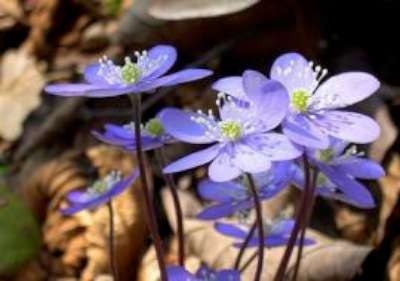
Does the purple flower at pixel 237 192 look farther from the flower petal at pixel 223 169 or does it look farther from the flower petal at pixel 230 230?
the flower petal at pixel 223 169

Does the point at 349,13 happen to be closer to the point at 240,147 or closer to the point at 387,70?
the point at 387,70

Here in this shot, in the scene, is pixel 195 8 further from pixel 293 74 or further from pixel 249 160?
pixel 249 160

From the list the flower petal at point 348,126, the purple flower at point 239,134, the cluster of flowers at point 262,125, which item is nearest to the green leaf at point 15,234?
the cluster of flowers at point 262,125

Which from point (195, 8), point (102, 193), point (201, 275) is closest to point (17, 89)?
point (195, 8)

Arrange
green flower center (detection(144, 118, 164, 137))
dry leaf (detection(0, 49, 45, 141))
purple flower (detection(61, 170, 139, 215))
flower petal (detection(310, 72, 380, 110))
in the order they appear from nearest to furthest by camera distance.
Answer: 1. flower petal (detection(310, 72, 380, 110))
2. green flower center (detection(144, 118, 164, 137))
3. purple flower (detection(61, 170, 139, 215))
4. dry leaf (detection(0, 49, 45, 141))

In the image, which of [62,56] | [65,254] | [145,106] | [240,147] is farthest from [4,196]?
[240,147]

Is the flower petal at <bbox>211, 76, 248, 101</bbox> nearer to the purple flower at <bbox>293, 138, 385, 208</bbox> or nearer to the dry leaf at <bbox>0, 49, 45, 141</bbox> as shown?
the purple flower at <bbox>293, 138, 385, 208</bbox>

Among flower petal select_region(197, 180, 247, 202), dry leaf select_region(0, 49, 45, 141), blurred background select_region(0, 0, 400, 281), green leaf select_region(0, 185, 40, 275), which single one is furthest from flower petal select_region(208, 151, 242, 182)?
dry leaf select_region(0, 49, 45, 141)
